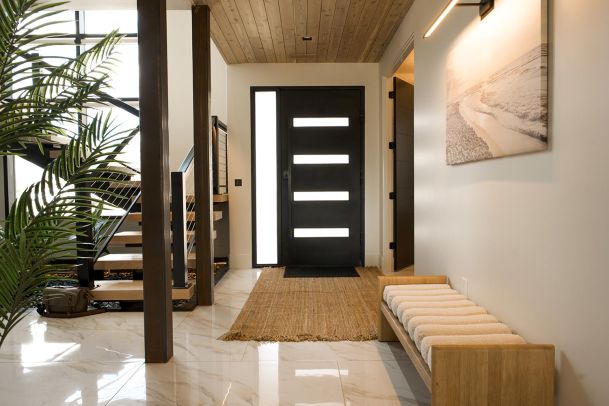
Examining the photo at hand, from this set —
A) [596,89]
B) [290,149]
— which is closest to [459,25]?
[596,89]

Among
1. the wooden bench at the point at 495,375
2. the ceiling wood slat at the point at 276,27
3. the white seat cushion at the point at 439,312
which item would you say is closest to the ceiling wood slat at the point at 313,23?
the ceiling wood slat at the point at 276,27

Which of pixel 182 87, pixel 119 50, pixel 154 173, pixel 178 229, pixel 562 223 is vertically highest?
pixel 119 50

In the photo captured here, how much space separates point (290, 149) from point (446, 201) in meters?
3.37

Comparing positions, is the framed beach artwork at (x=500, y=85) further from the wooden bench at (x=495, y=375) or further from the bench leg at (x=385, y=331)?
the bench leg at (x=385, y=331)

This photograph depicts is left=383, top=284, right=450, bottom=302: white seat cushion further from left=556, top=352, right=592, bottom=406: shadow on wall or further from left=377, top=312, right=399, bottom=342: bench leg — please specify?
left=556, top=352, right=592, bottom=406: shadow on wall

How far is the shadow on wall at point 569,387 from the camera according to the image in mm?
1764

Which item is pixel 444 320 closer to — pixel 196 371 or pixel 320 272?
pixel 196 371

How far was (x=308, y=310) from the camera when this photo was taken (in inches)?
169

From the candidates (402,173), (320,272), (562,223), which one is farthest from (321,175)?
(562,223)

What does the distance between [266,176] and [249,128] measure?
660mm

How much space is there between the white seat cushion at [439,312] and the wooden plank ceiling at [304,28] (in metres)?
2.84

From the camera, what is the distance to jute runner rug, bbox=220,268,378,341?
3.56 m

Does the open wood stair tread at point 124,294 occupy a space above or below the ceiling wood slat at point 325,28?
below

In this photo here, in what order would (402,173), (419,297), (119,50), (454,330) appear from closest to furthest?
(454,330), (419,297), (402,173), (119,50)
